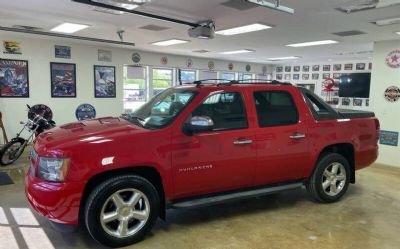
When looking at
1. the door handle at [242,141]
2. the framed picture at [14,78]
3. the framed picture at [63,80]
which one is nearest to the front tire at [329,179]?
the door handle at [242,141]

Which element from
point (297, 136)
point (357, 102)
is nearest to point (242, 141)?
point (297, 136)

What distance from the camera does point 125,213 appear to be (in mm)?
2949

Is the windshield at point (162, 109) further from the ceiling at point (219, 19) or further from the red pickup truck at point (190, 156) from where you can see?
the ceiling at point (219, 19)

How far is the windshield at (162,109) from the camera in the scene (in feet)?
10.6

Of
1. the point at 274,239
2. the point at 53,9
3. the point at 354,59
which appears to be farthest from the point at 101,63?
the point at 354,59

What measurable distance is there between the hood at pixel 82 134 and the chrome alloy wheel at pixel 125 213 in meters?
0.53

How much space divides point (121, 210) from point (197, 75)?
924cm

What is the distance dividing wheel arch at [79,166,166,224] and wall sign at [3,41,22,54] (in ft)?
20.4

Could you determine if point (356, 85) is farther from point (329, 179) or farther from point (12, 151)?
point (12, 151)

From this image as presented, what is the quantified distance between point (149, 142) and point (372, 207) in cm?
313

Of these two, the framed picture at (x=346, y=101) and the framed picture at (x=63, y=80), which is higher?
the framed picture at (x=63, y=80)

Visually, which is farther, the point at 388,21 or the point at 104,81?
the point at 104,81

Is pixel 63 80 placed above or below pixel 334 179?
above

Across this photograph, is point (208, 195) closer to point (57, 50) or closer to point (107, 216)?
point (107, 216)
